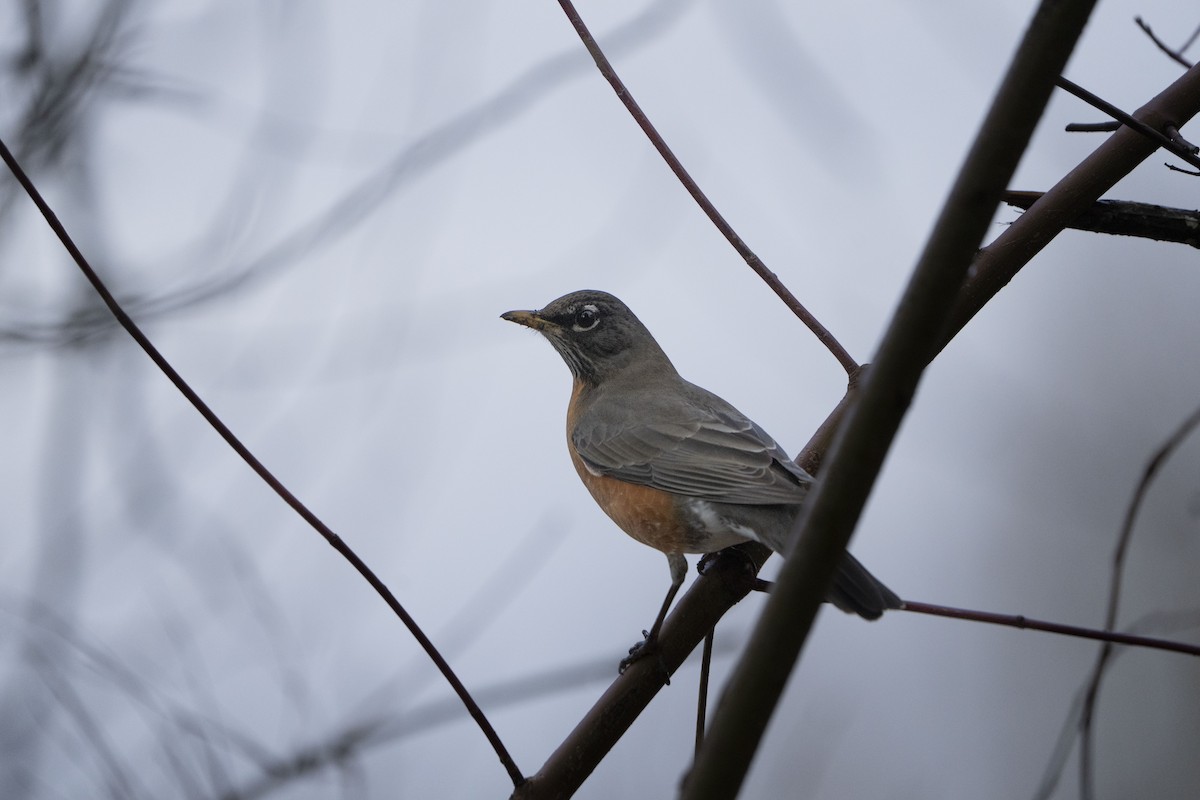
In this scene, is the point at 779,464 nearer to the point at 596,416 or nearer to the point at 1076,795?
the point at 596,416

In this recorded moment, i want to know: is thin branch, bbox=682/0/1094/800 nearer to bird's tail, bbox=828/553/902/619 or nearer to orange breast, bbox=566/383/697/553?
bird's tail, bbox=828/553/902/619

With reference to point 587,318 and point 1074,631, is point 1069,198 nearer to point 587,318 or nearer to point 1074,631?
point 1074,631

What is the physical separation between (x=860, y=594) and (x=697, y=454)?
5.35ft

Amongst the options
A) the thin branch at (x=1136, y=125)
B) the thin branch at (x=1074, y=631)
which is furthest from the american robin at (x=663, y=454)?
the thin branch at (x=1136, y=125)

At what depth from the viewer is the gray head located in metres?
4.78

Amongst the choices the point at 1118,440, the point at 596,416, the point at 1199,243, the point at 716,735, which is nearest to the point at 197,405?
Answer: the point at 716,735

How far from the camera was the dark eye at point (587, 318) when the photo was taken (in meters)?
4.80

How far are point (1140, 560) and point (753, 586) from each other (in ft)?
22.1

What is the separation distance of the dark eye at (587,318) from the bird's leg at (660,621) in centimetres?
146

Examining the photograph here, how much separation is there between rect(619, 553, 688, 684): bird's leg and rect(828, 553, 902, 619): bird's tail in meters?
0.41

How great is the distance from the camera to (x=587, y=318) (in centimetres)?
484

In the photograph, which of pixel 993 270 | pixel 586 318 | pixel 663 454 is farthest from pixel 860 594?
pixel 586 318

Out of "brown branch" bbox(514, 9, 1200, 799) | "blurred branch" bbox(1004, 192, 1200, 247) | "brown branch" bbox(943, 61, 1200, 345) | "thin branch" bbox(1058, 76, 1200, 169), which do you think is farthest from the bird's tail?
"thin branch" bbox(1058, 76, 1200, 169)

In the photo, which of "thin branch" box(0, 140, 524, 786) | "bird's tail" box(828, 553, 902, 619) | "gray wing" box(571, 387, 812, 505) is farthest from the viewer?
"gray wing" box(571, 387, 812, 505)
